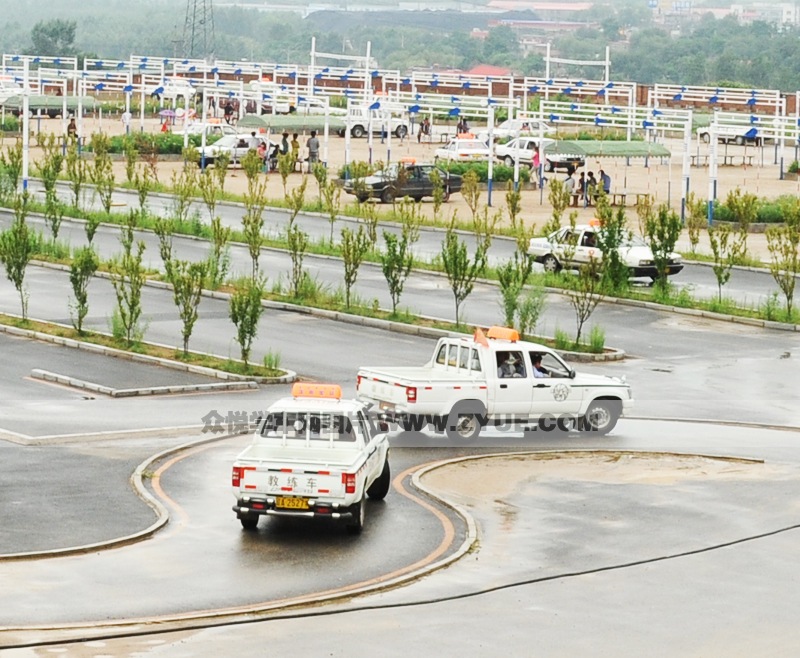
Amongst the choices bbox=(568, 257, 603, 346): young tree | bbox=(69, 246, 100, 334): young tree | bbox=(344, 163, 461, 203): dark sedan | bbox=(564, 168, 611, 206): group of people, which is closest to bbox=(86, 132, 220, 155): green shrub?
bbox=(344, 163, 461, 203): dark sedan

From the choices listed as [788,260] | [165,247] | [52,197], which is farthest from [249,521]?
[52,197]

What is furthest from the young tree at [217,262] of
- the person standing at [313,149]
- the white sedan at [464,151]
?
the white sedan at [464,151]

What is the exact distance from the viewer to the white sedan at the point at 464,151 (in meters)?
76.6

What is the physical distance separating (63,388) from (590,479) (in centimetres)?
1036

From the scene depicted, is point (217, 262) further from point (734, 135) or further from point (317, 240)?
point (734, 135)

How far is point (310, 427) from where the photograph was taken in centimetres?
1995

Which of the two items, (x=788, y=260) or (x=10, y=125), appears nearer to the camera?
(x=788, y=260)

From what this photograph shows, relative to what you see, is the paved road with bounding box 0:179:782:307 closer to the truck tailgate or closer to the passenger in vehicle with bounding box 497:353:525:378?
the passenger in vehicle with bounding box 497:353:525:378

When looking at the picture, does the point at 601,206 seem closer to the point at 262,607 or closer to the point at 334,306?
the point at 334,306

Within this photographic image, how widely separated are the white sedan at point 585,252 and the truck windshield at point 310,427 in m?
22.3

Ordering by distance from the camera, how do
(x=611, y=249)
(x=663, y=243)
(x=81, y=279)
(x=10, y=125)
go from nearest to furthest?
(x=81, y=279), (x=611, y=249), (x=663, y=243), (x=10, y=125)

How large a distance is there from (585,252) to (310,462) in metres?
25.3

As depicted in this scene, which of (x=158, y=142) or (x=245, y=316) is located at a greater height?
(x=158, y=142)

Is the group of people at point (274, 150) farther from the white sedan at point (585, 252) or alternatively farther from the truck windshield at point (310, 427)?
the truck windshield at point (310, 427)
